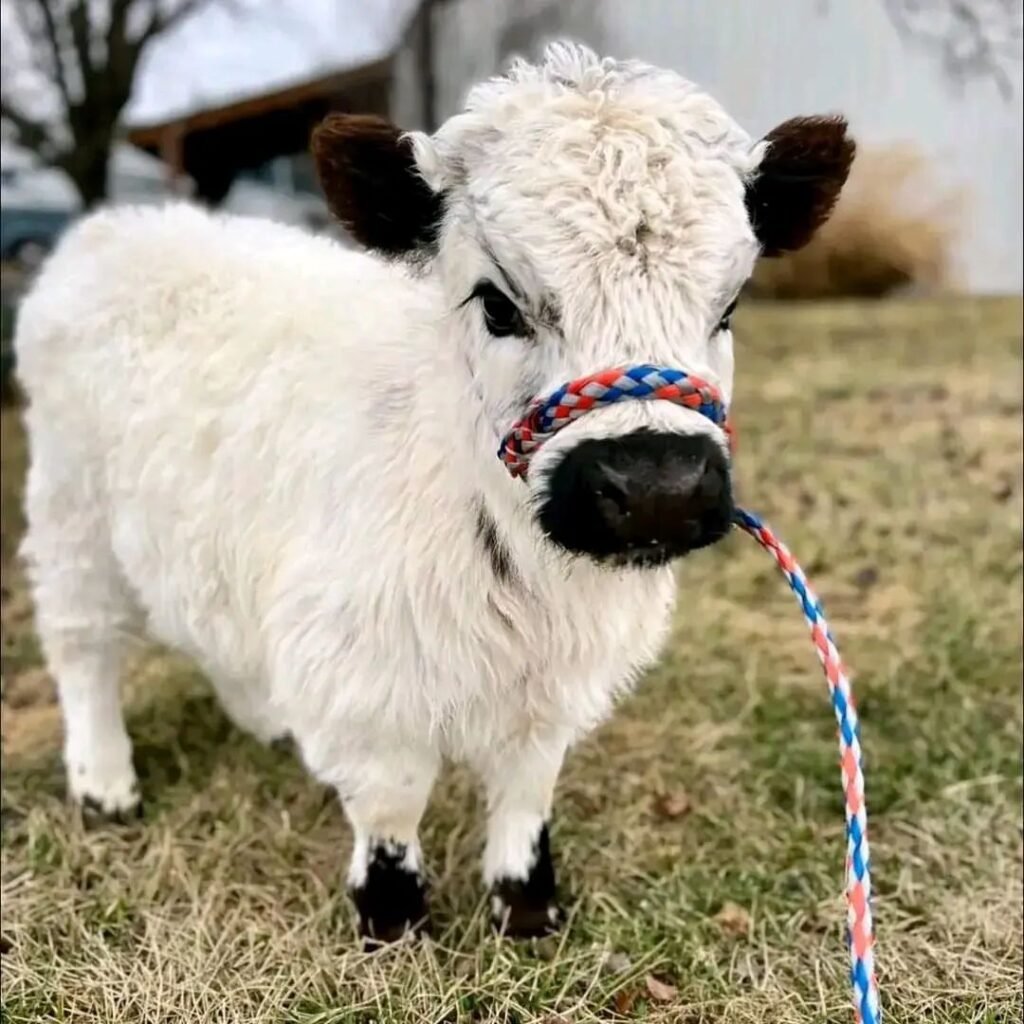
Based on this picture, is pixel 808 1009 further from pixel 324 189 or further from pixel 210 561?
pixel 324 189

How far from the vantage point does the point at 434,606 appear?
89.5 inches

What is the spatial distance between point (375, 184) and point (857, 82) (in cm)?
243

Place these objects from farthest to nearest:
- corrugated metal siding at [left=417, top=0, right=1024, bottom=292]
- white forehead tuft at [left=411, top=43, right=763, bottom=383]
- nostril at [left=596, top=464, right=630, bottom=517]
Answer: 1. corrugated metal siding at [left=417, top=0, right=1024, bottom=292]
2. white forehead tuft at [left=411, top=43, right=763, bottom=383]
3. nostril at [left=596, top=464, right=630, bottom=517]

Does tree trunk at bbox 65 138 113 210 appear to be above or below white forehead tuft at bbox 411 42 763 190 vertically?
below

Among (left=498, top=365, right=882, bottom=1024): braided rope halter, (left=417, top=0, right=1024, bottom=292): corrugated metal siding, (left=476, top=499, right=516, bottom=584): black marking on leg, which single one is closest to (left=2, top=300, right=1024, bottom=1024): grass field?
(left=417, top=0, right=1024, bottom=292): corrugated metal siding

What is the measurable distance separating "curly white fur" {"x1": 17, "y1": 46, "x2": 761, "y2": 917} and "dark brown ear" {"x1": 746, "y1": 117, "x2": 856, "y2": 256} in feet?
0.27

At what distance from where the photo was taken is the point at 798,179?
210cm

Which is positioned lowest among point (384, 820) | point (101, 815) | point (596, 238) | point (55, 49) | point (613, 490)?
point (101, 815)

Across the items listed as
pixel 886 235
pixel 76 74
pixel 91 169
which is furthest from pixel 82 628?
pixel 886 235

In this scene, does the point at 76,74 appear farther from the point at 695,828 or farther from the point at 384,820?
the point at 695,828

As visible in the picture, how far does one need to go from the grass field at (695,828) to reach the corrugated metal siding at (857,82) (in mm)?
437

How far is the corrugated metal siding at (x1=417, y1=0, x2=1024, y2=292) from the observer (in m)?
3.68

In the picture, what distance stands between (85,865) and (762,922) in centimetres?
184

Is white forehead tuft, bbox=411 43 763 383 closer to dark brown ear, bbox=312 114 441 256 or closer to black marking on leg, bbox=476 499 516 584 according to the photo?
dark brown ear, bbox=312 114 441 256
